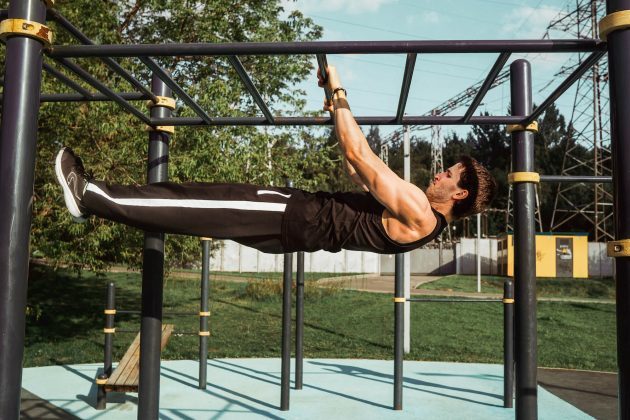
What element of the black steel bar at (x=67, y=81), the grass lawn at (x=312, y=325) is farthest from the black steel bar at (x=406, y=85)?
the grass lawn at (x=312, y=325)

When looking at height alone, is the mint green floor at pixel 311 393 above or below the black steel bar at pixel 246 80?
below

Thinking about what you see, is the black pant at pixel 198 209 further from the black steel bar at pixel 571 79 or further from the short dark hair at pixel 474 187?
the black steel bar at pixel 571 79

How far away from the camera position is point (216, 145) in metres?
8.76

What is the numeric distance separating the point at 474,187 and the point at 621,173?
1057mm

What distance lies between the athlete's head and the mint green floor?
3.55 meters

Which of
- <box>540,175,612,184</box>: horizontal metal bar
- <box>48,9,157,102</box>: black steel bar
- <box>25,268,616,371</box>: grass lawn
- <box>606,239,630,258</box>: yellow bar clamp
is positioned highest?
<box>48,9,157,102</box>: black steel bar

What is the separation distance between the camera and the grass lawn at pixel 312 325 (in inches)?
422

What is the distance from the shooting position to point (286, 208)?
9.05 feet

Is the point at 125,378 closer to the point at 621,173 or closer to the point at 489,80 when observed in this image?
the point at 489,80

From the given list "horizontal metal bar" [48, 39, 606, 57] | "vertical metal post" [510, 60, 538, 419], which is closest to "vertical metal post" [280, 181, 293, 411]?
"vertical metal post" [510, 60, 538, 419]

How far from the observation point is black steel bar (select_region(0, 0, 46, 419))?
207 centimetres

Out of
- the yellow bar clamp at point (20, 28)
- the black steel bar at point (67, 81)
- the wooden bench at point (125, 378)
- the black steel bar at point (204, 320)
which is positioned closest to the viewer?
the yellow bar clamp at point (20, 28)

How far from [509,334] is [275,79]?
6440mm

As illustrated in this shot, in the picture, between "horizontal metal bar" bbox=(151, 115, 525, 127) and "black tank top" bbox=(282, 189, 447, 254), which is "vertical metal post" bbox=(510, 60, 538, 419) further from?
"black tank top" bbox=(282, 189, 447, 254)
